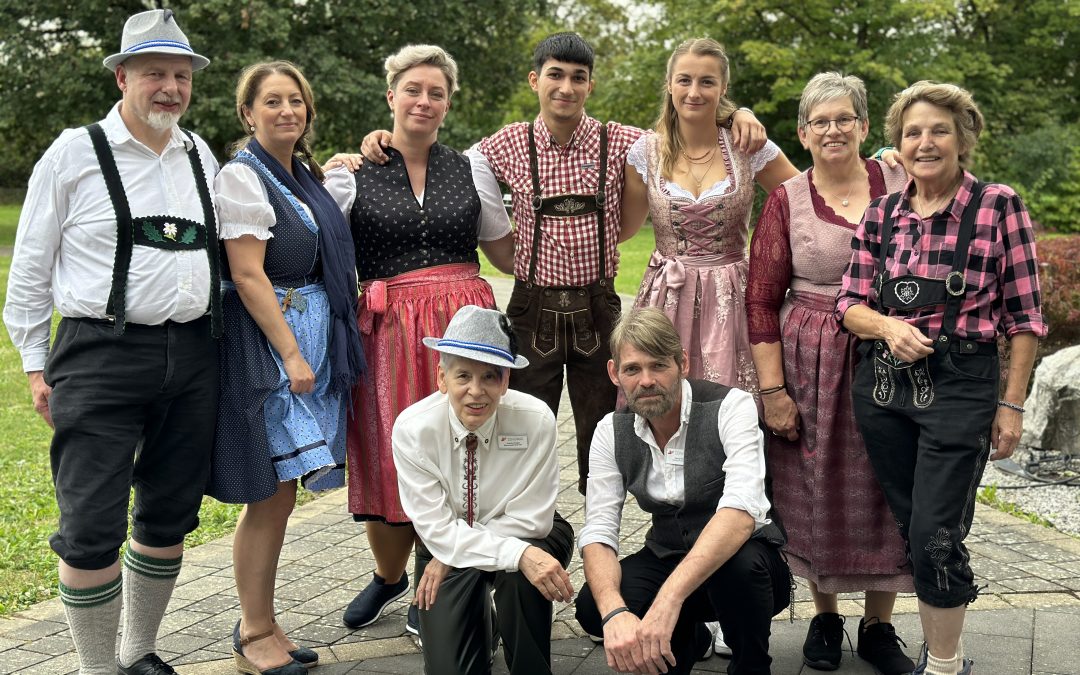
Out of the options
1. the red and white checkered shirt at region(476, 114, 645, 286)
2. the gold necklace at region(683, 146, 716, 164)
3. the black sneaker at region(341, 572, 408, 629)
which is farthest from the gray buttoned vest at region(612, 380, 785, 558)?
the black sneaker at region(341, 572, 408, 629)

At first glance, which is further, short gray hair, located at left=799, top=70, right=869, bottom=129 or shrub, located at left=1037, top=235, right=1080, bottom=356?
shrub, located at left=1037, top=235, right=1080, bottom=356

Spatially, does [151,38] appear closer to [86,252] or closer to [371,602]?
[86,252]

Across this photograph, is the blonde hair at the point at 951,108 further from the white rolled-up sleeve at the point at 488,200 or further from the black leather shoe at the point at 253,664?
the black leather shoe at the point at 253,664

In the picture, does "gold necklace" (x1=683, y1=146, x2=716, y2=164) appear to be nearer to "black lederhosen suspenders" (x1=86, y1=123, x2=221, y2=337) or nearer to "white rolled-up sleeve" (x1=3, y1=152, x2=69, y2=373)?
"black lederhosen suspenders" (x1=86, y1=123, x2=221, y2=337)

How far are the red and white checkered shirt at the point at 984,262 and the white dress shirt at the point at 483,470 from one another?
46.4 inches

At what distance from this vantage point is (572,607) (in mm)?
4359

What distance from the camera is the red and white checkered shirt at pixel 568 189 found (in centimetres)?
404

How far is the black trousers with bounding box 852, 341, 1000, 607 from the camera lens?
327 cm

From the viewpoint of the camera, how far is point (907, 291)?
3.36 m

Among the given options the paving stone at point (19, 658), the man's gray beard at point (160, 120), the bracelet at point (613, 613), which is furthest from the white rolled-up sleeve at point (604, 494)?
the paving stone at point (19, 658)

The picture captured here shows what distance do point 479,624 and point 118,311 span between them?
1409 mm

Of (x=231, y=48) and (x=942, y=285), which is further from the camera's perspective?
(x=231, y=48)

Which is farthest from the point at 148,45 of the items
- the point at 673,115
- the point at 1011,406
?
the point at 1011,406

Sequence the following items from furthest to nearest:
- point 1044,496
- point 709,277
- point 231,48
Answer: point 231,48 < point 1044,496 < point 709,277
